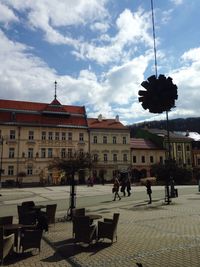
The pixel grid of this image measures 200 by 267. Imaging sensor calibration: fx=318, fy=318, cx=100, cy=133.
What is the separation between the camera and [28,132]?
2173 inches

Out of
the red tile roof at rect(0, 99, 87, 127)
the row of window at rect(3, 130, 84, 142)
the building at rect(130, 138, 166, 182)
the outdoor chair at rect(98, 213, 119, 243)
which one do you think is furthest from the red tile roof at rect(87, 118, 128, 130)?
the outdoor chair at rect(98, 213, 119, 243)

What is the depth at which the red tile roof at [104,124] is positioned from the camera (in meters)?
61.3

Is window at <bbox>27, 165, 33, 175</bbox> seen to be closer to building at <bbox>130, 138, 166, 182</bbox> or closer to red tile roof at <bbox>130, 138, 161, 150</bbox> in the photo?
building at <bbox>130, 138, 166, 182</bbox>

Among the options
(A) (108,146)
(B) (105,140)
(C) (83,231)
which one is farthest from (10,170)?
(C) (83,231)

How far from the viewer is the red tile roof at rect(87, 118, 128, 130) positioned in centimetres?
6133

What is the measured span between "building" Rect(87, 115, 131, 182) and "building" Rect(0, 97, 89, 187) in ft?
6.39

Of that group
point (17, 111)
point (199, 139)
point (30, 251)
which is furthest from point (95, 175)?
point (30, 251)

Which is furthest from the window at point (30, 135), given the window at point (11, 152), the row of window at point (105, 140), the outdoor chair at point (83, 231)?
the outdoor chair at point (83, 231)

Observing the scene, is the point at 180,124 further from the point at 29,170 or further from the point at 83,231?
the point at 83,231

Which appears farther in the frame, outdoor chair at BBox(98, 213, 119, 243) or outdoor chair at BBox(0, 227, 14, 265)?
outdoor chair at BBox(98, 213, 119, 243)

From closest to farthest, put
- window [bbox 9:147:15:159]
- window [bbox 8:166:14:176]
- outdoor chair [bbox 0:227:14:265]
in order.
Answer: outdoor chair [bbox 0:227:14:265] → window [bbox 8:166:14:176] → window [bbox 9:147:15:159]

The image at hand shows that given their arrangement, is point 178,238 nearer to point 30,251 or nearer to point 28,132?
point 30,251

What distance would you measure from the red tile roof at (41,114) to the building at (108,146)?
3073mm

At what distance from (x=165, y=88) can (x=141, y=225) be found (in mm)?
8682
